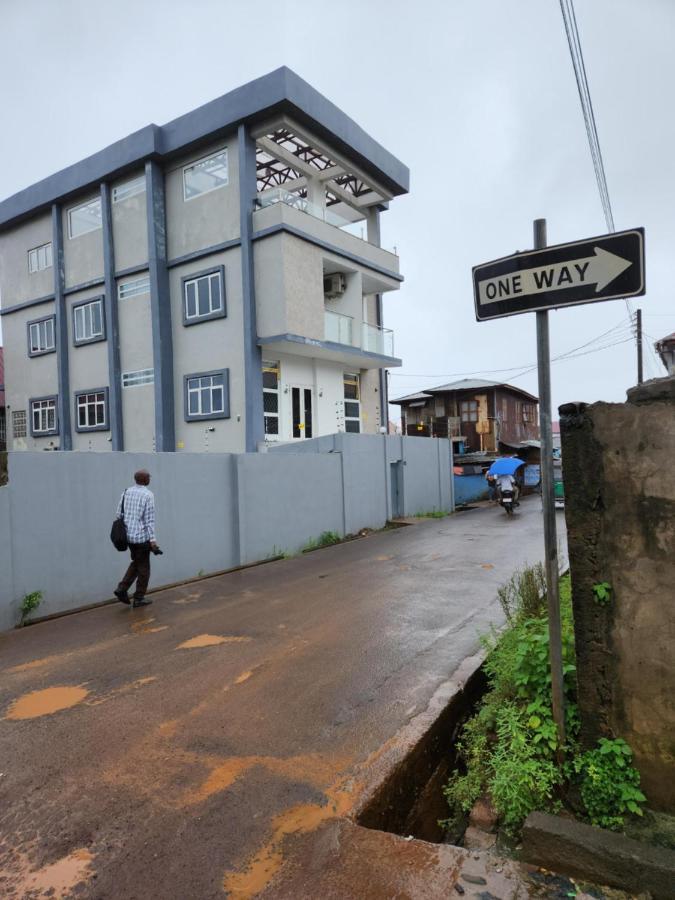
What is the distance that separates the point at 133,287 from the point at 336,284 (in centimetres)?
723

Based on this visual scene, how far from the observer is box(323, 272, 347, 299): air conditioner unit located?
67.4 feet

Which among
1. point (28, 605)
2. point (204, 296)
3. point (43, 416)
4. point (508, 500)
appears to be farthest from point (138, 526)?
point (43, 416)

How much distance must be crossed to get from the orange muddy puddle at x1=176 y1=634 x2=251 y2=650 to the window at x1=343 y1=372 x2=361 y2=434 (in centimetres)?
1552

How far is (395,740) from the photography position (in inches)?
151

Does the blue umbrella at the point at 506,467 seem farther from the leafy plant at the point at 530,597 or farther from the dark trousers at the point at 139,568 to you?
the dark trousers at the point at 139,568

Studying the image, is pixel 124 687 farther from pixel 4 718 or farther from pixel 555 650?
pixel 555 650

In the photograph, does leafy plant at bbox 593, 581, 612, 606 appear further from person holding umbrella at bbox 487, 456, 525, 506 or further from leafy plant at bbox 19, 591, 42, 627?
person holding umbrella at bbox 487, 456, 525, 506

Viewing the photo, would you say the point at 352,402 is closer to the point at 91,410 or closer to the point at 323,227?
the point at 323,227

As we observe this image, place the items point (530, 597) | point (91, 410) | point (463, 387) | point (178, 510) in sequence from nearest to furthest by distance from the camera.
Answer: point (530, 597)
point (178, 510)
point (91, 410)
point (463, 387)

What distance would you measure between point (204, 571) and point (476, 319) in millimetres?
8138

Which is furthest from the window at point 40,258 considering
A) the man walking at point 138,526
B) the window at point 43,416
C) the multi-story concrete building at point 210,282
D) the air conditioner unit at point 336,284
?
the man walking at point 138,526

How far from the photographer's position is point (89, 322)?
2111 cm

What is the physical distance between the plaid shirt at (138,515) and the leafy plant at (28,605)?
1.36m

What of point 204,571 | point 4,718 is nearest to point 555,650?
point 4,718
